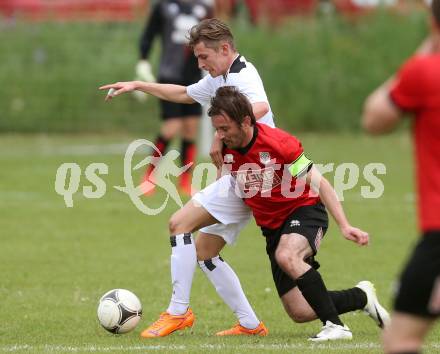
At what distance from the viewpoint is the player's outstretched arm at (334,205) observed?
5730 millimetres

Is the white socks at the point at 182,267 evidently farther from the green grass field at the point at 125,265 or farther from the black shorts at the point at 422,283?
the black shorts at the point at 422,283

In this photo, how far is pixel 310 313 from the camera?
669 centimetres

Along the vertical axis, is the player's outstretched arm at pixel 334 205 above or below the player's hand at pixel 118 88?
below

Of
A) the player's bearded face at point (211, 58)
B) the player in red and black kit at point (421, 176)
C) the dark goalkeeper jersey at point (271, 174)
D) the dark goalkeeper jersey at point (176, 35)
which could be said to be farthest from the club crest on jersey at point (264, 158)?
the dark goalkeeper jersey at point (176, 35)

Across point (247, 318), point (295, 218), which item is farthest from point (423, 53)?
point (247, 318)

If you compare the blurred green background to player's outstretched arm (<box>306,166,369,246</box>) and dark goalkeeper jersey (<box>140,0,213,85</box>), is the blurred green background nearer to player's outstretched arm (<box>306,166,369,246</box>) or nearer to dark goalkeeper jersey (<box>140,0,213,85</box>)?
dark goalkeeper jersey (<box>140,0,213,85</box>)

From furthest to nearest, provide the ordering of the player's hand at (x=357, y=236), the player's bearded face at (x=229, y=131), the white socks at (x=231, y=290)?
the white socks at (x=231, y=290) < the player's bearded face at (x=229, y=131) < the player's hand at (x=357, y=236)

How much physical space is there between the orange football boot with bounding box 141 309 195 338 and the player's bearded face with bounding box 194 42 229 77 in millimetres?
1458

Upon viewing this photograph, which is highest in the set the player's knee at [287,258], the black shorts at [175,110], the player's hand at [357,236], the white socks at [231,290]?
the black shorts at [175,110]

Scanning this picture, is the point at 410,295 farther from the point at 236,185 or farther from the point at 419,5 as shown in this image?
the point at 419,5

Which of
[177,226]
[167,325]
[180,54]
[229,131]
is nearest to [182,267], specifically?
[177,226]

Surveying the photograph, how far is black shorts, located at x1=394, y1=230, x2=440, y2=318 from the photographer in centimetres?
411

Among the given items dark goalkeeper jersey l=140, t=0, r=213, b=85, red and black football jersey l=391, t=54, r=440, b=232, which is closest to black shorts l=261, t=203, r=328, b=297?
red and black football jersey l=391, t=54, r=440, b=232

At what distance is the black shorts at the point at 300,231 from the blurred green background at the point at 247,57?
14.4 metres
